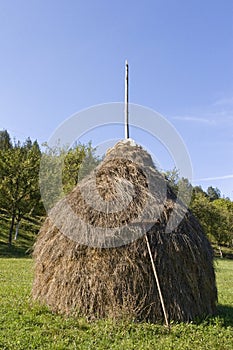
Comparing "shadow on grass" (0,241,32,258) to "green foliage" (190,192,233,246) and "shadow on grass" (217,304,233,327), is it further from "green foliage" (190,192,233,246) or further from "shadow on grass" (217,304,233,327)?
"green foliage" (190,192,233,246)

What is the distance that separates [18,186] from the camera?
30609 millimetres

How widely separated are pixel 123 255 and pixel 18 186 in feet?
81.6

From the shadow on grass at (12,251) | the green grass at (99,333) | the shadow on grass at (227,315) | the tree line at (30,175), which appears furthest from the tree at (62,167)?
the green grass at (99,333)

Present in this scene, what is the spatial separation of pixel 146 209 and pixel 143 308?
2022 mm

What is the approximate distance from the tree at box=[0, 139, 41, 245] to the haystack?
2258 cm

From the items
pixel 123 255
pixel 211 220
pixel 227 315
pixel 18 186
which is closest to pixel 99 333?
pixel 123 255

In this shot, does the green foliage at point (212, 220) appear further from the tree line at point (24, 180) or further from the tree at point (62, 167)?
the tree line at point (24, 180)

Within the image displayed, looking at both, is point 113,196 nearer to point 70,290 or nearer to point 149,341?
point 70,290

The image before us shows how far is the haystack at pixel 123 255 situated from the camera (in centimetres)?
710

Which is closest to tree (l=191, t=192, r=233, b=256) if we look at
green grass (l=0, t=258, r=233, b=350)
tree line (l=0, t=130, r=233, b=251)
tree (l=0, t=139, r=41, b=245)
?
tree line (l=0, t=130, r=233, b=251)

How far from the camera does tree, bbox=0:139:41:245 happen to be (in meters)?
30.1

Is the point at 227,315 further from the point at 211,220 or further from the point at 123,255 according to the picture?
the point at 211,220

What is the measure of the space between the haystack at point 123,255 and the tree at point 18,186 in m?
22.6

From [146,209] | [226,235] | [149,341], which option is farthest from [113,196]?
[226,235]
